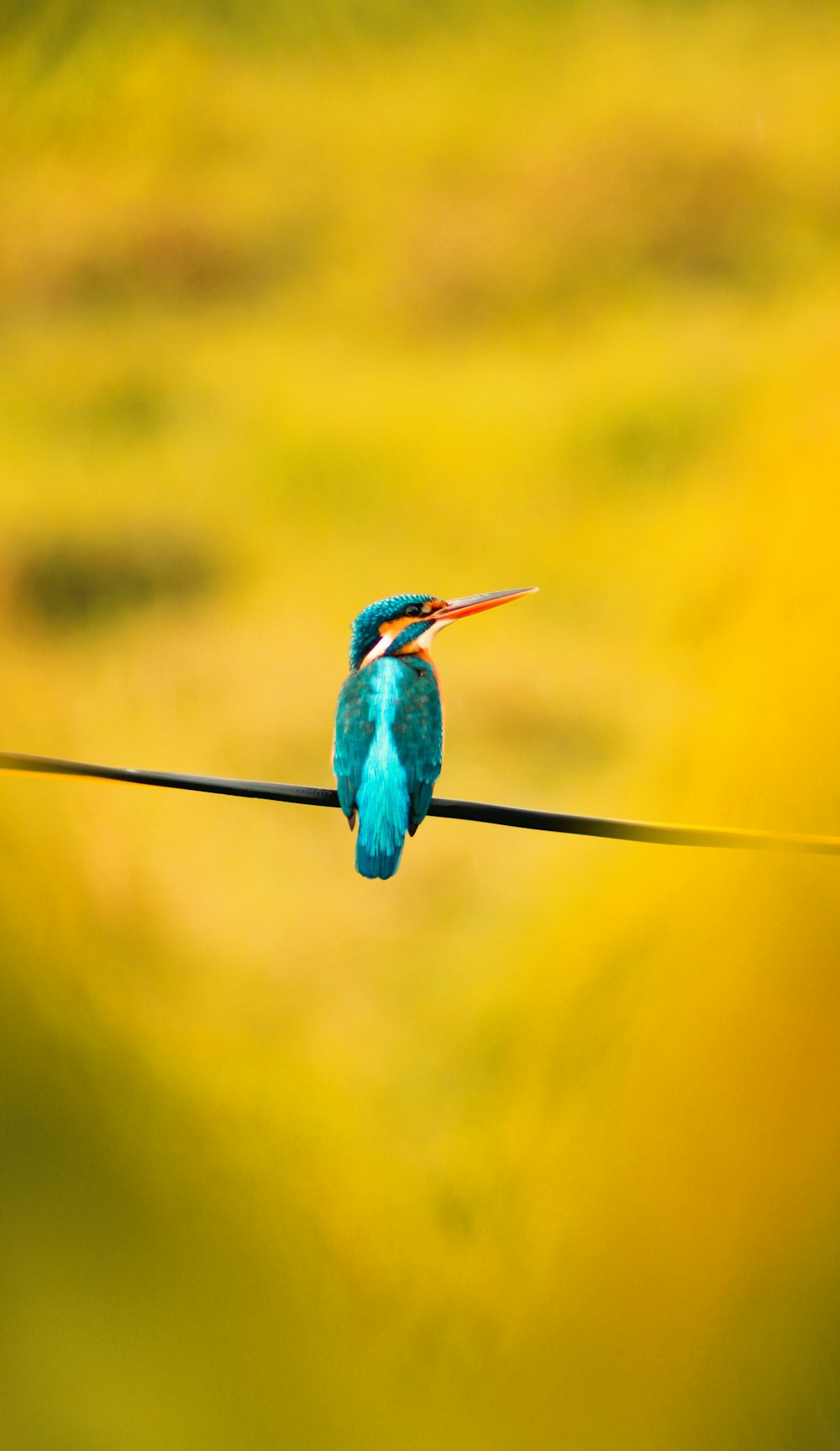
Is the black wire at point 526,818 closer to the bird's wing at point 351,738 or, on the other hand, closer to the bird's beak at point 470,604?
the bird's wing at point 351,738

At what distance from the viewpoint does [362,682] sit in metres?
1.78

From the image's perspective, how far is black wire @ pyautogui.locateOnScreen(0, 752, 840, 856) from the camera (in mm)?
1081

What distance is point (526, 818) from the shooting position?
1.10m

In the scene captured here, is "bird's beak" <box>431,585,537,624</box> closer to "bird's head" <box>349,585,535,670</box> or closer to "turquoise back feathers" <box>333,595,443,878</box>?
"bird's head" <box>349,585,535,670</box>

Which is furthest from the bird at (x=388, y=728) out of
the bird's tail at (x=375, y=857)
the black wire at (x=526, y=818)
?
the black wire at (x=526, y=818)

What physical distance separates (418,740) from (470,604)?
0.37 meters

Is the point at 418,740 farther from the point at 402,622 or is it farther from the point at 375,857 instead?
the point at 402,622

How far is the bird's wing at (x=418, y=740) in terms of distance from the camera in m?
1.66

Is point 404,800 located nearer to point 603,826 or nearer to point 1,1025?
point 603,826

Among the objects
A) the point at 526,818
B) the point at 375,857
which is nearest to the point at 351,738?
the point at 375,857

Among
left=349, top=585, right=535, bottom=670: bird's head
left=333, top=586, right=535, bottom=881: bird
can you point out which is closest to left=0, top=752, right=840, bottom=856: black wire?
left=333, top=586, right=535, bottom=881: bird

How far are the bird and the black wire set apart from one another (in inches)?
11.9

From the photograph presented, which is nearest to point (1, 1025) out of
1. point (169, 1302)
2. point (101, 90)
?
point (169, 1302)

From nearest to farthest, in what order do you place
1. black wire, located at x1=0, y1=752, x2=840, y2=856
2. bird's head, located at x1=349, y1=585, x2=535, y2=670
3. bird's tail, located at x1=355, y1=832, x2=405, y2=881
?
black wire, located at x1=0, y1=752, x2=840, y2=856, bird's tail, located at x1=355, y1=832, x2=405, y2=881, bird's head, located at x1=349, y1=585, x2=535, y2=670
